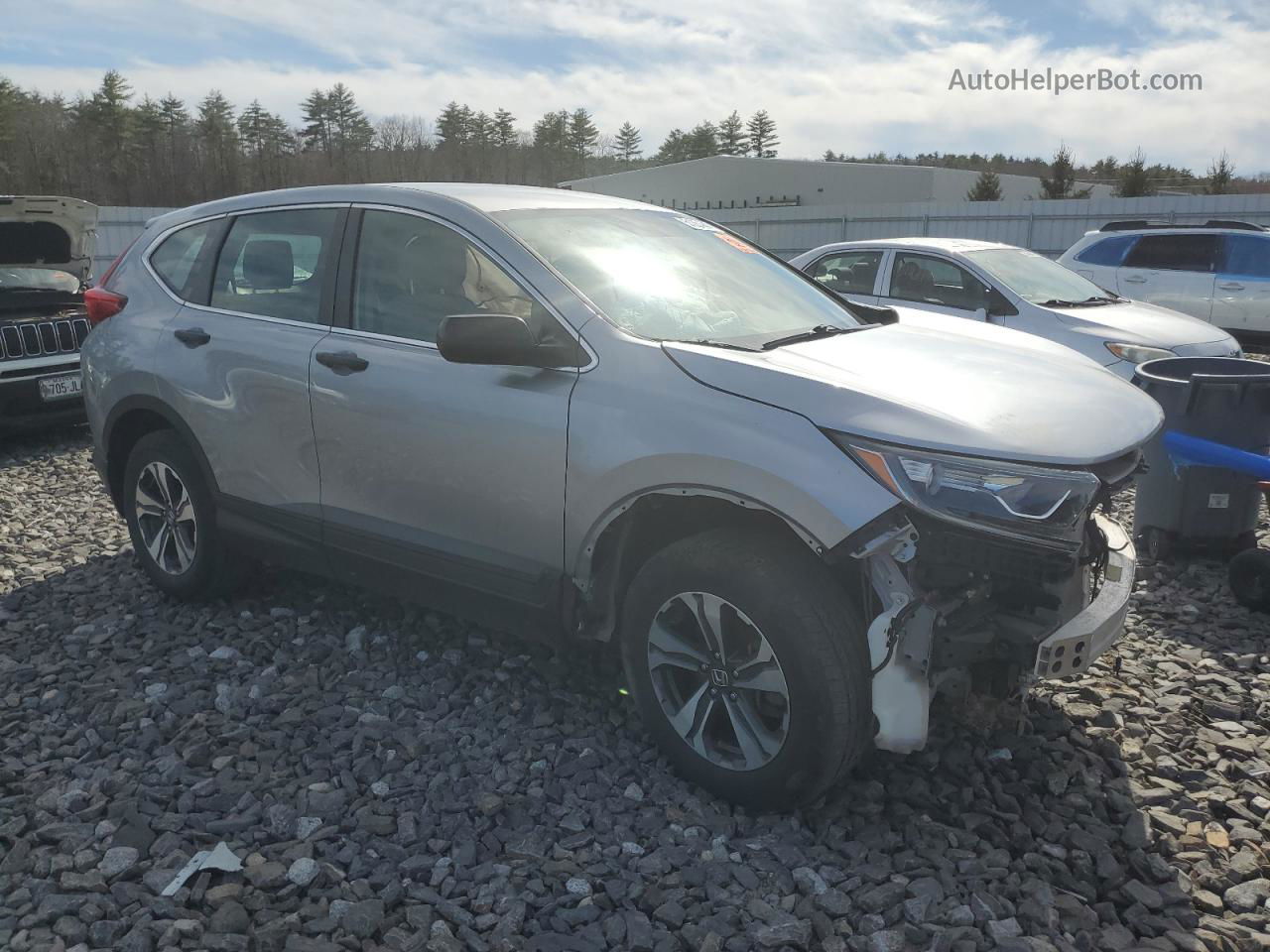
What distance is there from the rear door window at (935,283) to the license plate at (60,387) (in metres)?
6.94

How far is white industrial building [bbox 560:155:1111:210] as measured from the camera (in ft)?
150

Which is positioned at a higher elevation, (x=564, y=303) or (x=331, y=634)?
(x=564, y=303)

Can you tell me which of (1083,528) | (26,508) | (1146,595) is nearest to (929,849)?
(1083,528)

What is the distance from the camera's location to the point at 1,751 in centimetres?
343

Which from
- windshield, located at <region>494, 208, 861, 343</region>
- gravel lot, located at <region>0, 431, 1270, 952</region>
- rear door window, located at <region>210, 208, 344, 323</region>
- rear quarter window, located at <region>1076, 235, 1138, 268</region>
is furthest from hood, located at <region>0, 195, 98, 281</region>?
rear quarter window, located at <region>1076, 235, 1138, 268</region>

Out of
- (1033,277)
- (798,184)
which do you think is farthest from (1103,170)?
(1033,277)

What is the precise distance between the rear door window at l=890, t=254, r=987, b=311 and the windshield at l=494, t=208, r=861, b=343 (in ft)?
15.9

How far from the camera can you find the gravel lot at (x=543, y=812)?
2543mm

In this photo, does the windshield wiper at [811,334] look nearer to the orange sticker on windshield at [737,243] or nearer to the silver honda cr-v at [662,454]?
the silver honda cr-v at [662,454]

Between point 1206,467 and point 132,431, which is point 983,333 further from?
point 132,431

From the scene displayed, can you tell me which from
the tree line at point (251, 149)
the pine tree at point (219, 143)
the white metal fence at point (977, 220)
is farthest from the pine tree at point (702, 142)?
the white metal fence at point (977, 220)

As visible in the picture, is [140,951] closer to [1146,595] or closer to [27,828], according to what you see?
[27,828]

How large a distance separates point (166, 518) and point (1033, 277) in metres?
7.33

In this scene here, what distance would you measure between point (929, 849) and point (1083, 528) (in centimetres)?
102
